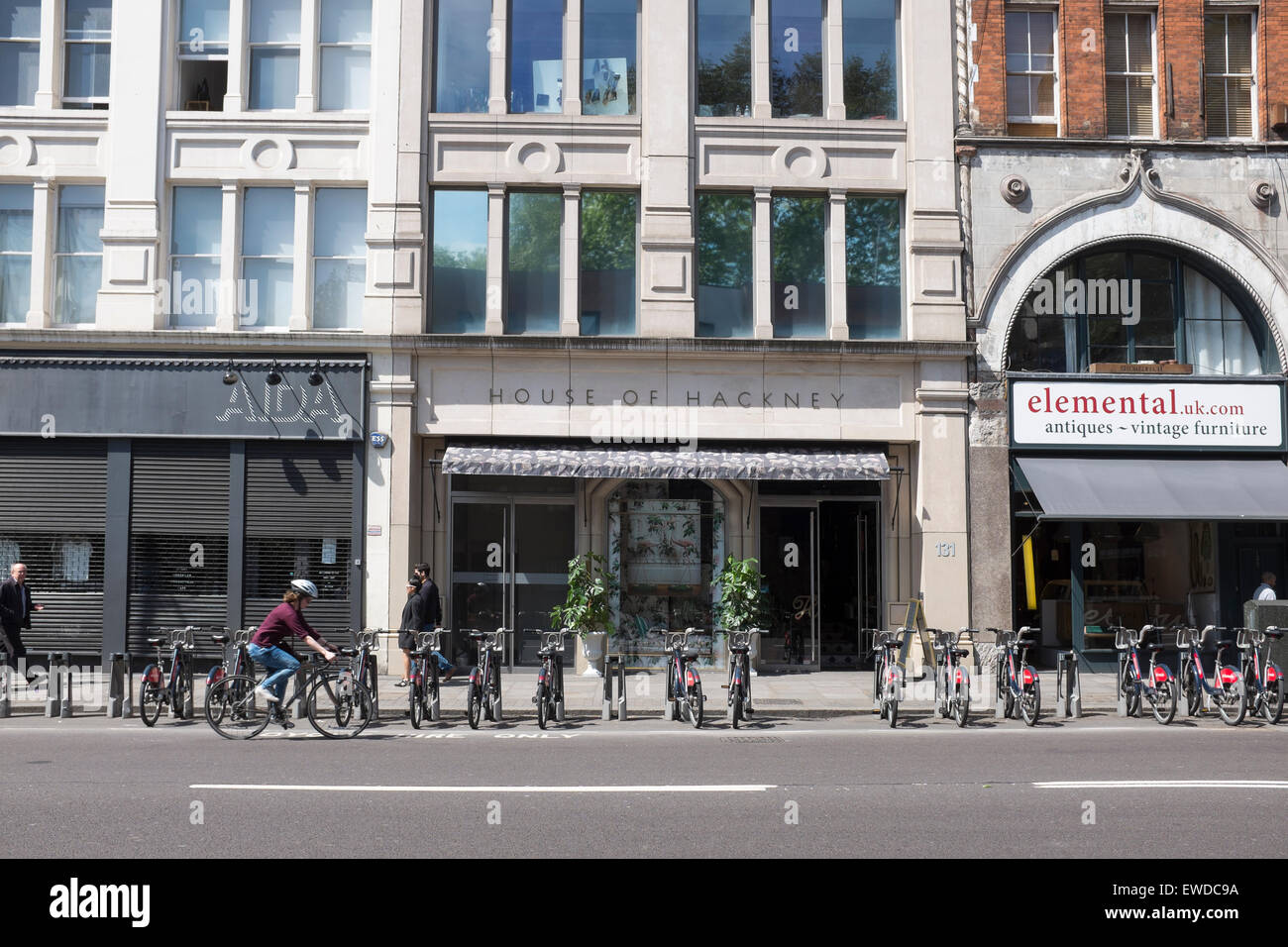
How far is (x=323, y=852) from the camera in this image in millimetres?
6965

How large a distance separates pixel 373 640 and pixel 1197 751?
9429 millimetres

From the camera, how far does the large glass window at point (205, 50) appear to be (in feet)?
70.4

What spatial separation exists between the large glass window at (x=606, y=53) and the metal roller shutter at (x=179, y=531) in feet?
29.3

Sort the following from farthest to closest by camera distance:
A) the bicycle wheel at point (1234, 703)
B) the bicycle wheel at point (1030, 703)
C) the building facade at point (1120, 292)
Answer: the building facade at point (1120, 292)
the bicycle wheel at point (1030, 703)
the bicycle wheel at point (1234, 703)

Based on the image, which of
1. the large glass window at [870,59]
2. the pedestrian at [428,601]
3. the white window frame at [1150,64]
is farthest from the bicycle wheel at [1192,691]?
the large glass window at [870,59]

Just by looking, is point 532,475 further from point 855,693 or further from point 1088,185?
point 1088,185

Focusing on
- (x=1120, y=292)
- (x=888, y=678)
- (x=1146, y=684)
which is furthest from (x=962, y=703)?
(x=1120, y=292)

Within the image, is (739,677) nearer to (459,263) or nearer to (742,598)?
(742,598)

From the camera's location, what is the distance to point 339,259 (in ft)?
69.6

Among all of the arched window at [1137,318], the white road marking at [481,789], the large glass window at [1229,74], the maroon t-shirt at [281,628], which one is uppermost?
the large glass window at [1229,74]

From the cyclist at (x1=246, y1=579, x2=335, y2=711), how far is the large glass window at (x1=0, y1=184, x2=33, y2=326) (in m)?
11.2

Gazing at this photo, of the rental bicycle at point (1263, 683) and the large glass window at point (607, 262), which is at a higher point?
the large glass window at point (607, 262)

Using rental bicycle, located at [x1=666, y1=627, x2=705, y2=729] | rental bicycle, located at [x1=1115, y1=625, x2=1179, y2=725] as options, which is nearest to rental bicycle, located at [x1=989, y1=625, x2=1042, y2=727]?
rental bicycle, located at [x1=1115, y1=625, x2=1179, y2=725]

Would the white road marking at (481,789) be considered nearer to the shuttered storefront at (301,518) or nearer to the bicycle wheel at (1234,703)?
the bicycle wheel at (1234,703)
